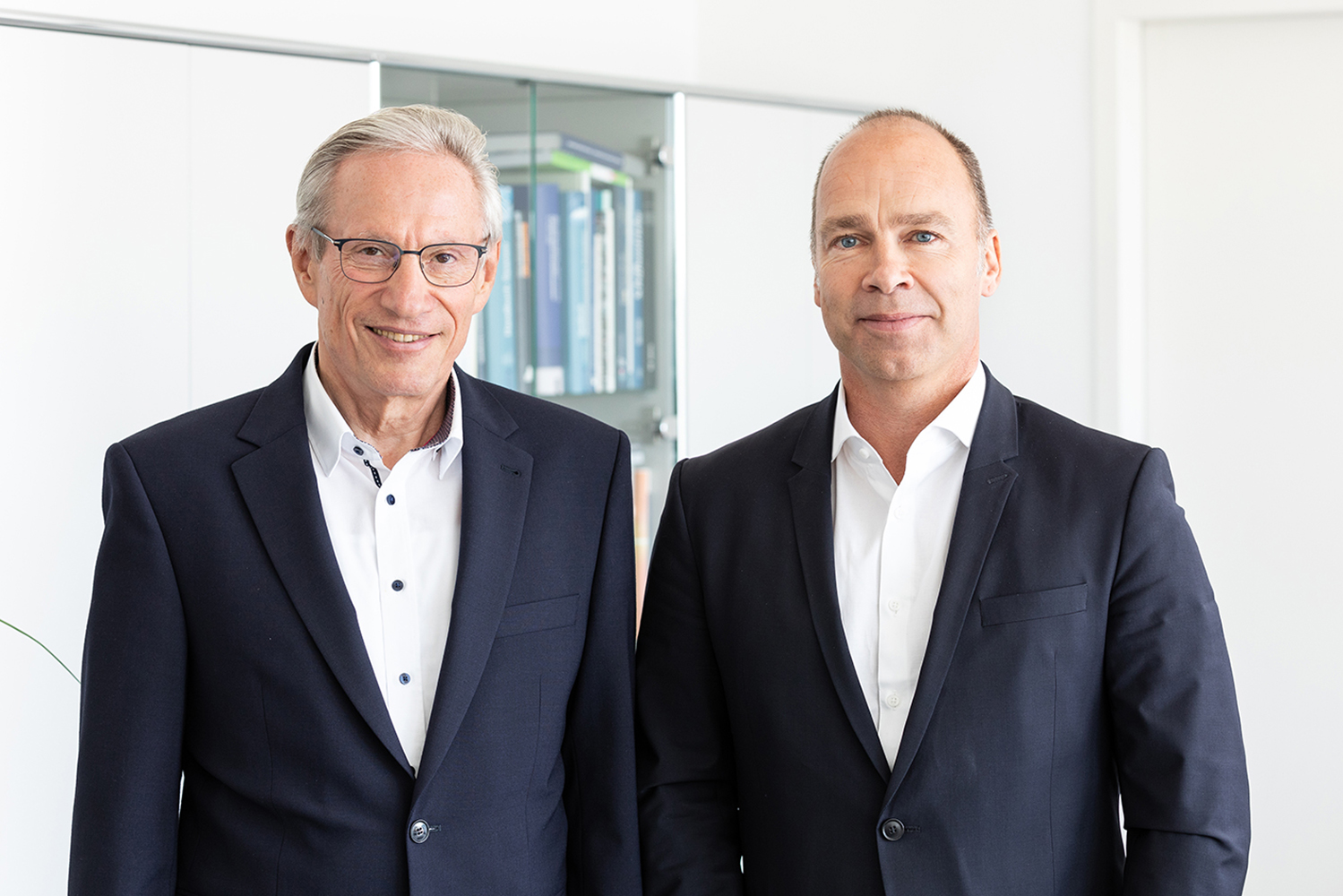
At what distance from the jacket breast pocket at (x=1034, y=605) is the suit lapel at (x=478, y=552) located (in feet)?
2.05

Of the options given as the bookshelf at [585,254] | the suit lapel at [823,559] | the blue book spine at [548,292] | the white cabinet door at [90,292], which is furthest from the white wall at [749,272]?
the suit lapel at [823,559]

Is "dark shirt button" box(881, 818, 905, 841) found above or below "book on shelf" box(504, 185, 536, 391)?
below

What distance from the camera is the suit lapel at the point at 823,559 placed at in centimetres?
149

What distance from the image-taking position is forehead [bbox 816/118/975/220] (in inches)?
62.0

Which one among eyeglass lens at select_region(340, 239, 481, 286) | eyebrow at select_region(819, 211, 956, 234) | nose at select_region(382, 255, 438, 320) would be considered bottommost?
nose at select_region(382, 255, 438, 320)

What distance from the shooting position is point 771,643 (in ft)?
5.19

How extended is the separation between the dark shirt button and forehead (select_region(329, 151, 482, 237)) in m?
0.95

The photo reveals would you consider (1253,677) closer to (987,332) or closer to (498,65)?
(987,332)

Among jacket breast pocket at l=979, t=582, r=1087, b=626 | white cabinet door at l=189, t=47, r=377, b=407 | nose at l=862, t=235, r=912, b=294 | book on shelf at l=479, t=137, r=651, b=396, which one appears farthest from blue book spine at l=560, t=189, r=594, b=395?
jacket breast pocket at l=979, t=582, r=1087, b=626

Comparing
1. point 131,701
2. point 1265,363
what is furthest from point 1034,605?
point 1265,363

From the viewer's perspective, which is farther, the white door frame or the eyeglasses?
the white door frame

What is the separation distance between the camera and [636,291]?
2979 millimetres

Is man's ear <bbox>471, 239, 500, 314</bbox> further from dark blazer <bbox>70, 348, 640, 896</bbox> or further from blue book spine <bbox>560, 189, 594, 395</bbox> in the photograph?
blue book spine <bbox>560, 189, 594, 395</bbox>

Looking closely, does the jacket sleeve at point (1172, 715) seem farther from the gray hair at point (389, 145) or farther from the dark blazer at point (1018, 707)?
the gray hair at point (389, 145)
